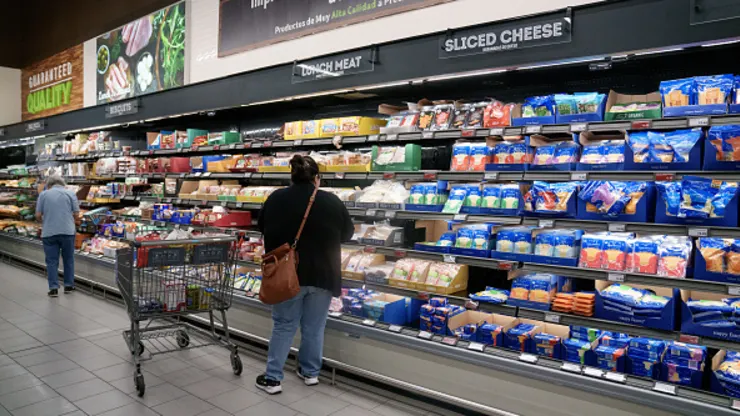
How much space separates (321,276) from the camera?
376 cm

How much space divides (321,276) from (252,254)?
81.4 inches

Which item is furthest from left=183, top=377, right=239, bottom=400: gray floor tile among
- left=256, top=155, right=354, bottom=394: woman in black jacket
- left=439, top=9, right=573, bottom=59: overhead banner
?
left=439, top=9, right=573, bottom=59: overhead banner

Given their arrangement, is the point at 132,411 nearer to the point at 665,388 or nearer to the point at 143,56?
the point at 665,388

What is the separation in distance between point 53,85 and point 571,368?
37.4 feet

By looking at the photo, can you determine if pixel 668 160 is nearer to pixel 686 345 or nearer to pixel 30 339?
pixel 686 345

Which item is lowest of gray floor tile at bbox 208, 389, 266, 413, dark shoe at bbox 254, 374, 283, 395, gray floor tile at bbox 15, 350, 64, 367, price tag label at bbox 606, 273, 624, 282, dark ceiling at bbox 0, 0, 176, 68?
gray floor tile at bbox 15, 350, 64, 367

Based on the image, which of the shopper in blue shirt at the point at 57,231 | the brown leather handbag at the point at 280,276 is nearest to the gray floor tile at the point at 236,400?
the brown leather handbag at the point at 280,276

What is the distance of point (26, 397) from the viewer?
147 inches

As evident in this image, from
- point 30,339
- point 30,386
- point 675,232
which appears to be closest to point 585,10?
point 675,232

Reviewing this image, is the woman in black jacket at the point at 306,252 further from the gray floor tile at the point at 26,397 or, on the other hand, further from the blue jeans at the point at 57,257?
the blue jeans at the point at 57,257

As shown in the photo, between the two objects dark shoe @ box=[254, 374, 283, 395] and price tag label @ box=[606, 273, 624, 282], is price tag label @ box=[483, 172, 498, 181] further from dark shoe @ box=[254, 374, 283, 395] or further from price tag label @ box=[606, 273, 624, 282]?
dark shoe @ box=[254, 374, 283, 395]

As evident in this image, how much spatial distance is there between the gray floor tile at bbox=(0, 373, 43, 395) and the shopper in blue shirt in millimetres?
3379

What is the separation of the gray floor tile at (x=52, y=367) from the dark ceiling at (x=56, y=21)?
513 centimetres

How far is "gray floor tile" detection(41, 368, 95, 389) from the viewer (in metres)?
4.02
